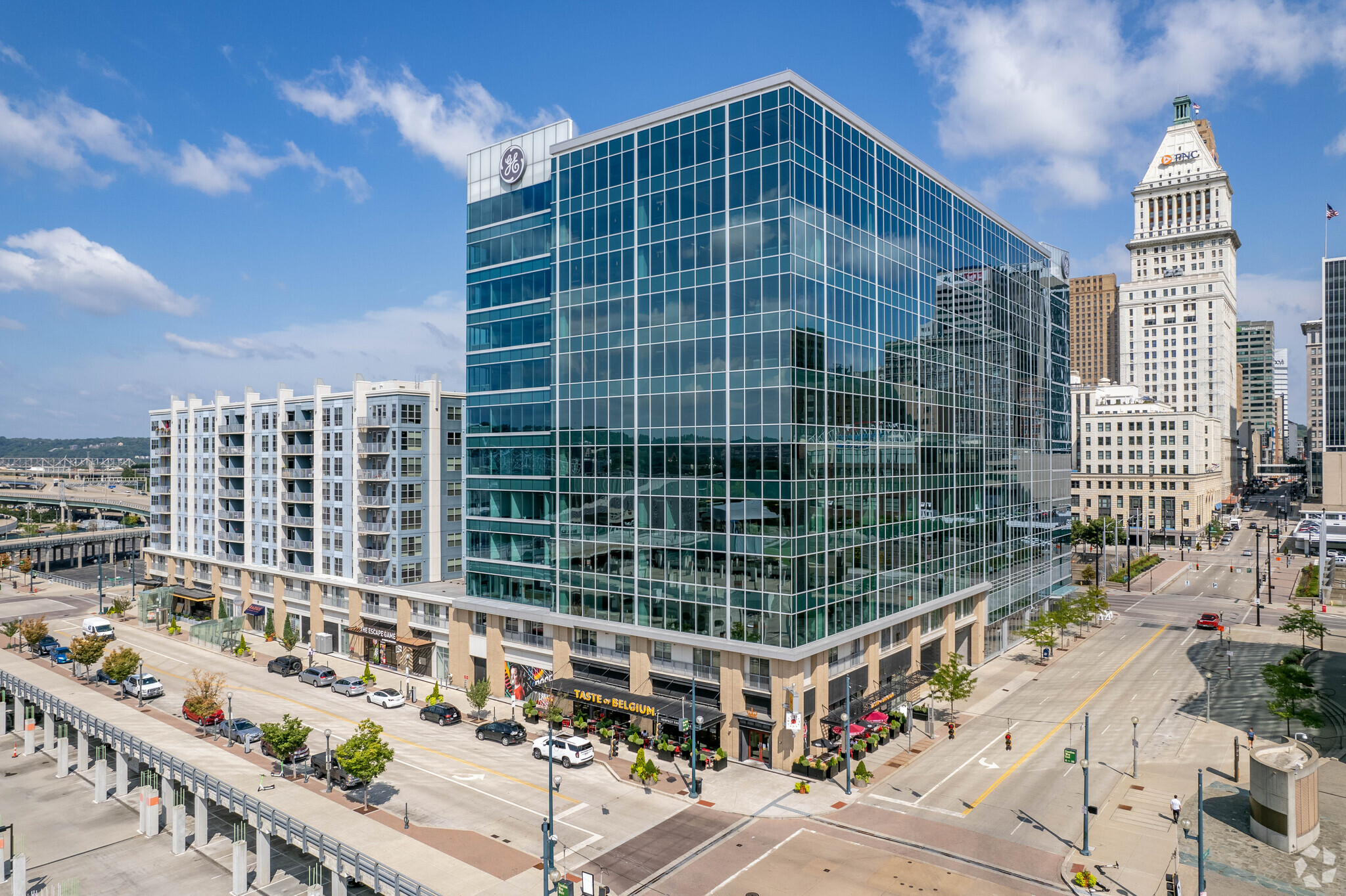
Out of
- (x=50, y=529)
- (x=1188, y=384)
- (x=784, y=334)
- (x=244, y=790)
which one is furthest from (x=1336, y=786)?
(x=50, y=529)

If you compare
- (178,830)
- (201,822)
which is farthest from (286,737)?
(178,830)

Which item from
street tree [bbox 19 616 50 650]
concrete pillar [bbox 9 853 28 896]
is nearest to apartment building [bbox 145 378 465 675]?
street tree [bbox 19 616 50 650]

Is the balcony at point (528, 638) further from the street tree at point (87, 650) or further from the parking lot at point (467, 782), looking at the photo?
the street tree at point (87, 650)

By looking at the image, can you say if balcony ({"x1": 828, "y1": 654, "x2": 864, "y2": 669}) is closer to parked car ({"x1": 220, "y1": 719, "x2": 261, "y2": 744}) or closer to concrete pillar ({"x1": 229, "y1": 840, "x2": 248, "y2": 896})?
concrete pillar ({"x1": 229, "y1": 840, "x2": 248, "y2": 896})

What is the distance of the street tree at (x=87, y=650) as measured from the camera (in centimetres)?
6838

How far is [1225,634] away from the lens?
3295 inches

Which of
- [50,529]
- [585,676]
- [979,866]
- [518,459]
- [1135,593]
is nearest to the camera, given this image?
[979,866]

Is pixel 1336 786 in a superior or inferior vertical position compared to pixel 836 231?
inferior

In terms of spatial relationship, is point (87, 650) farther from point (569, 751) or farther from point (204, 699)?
point (569, 751)

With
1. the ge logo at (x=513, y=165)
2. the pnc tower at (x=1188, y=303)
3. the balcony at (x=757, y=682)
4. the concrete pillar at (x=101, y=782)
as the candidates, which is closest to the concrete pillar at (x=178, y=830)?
the concrete pillar at (x=101, y=782)

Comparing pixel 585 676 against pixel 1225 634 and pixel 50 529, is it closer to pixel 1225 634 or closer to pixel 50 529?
pixel 1225 634

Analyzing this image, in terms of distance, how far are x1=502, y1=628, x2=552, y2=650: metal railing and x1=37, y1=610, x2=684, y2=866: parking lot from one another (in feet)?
17.4

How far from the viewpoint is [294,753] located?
49.0 m

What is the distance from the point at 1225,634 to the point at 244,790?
3596 inches
